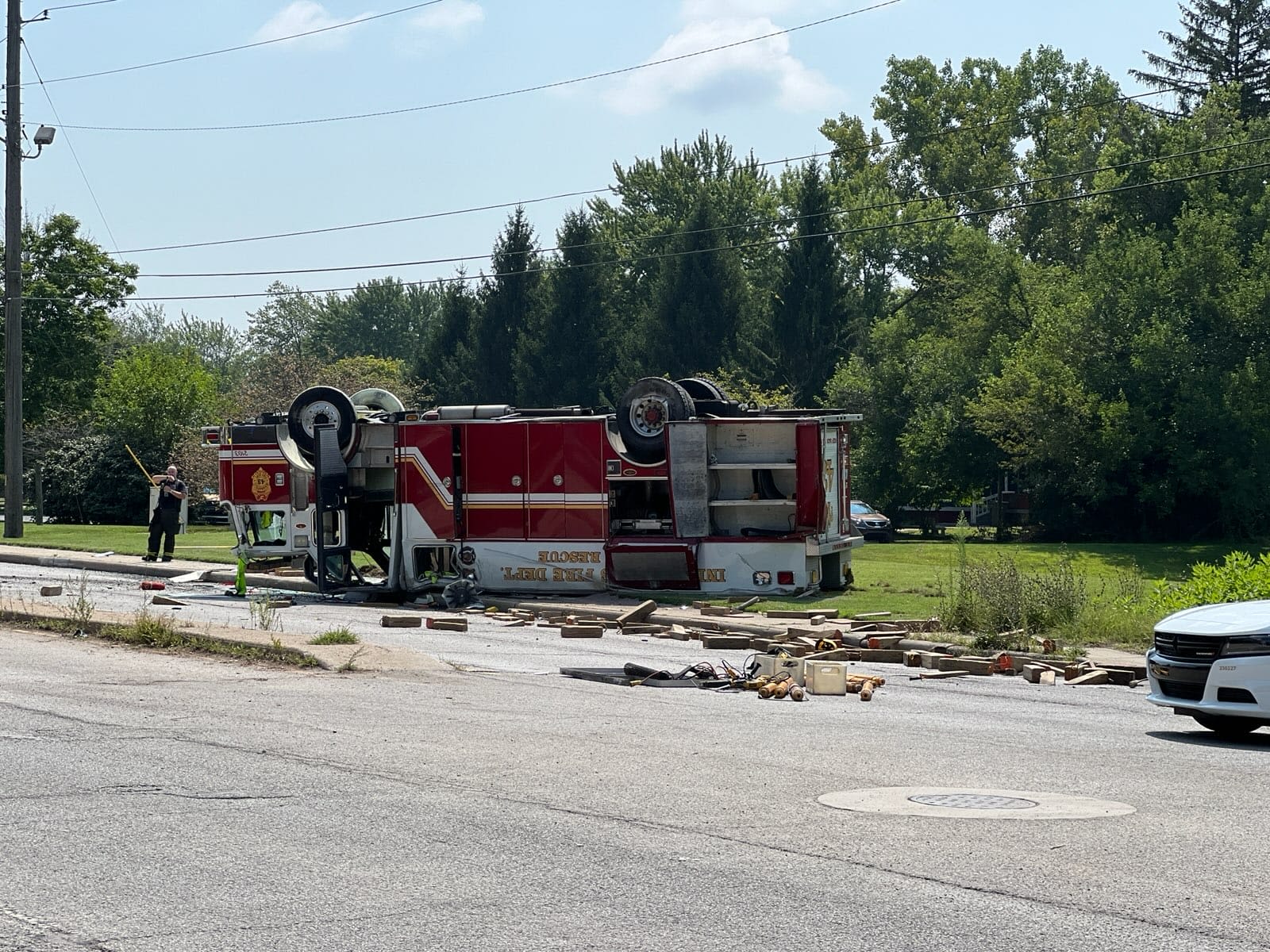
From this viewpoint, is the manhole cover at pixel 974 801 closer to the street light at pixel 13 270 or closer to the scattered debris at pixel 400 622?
the scattered debris at pixel 400 622

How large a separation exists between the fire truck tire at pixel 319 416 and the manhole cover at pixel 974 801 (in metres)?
16.2

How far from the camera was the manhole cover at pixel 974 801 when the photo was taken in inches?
324

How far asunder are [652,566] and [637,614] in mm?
3115

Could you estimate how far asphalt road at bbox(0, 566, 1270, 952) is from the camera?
232 inches

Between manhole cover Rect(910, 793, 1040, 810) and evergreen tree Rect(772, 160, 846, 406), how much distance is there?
5531 centimetres

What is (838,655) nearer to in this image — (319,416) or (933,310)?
(319,416)

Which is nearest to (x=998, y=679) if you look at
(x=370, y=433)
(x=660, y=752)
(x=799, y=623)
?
(x=799, y=623)

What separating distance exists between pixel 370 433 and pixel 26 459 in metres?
36.2

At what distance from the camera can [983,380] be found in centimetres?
4919

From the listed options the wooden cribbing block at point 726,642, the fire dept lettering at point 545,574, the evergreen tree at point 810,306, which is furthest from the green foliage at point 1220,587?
the evergreen tree at point 810,306

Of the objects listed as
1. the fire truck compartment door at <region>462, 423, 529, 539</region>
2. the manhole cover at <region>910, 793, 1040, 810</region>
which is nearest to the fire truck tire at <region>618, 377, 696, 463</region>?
the fire truck compartment door at <region>462, 423, 529, 539</region>

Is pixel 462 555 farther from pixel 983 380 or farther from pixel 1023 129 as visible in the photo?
pixel 1023 129

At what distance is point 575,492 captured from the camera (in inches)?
895

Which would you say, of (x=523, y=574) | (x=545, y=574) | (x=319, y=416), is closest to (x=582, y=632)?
(x=545, y=574)
